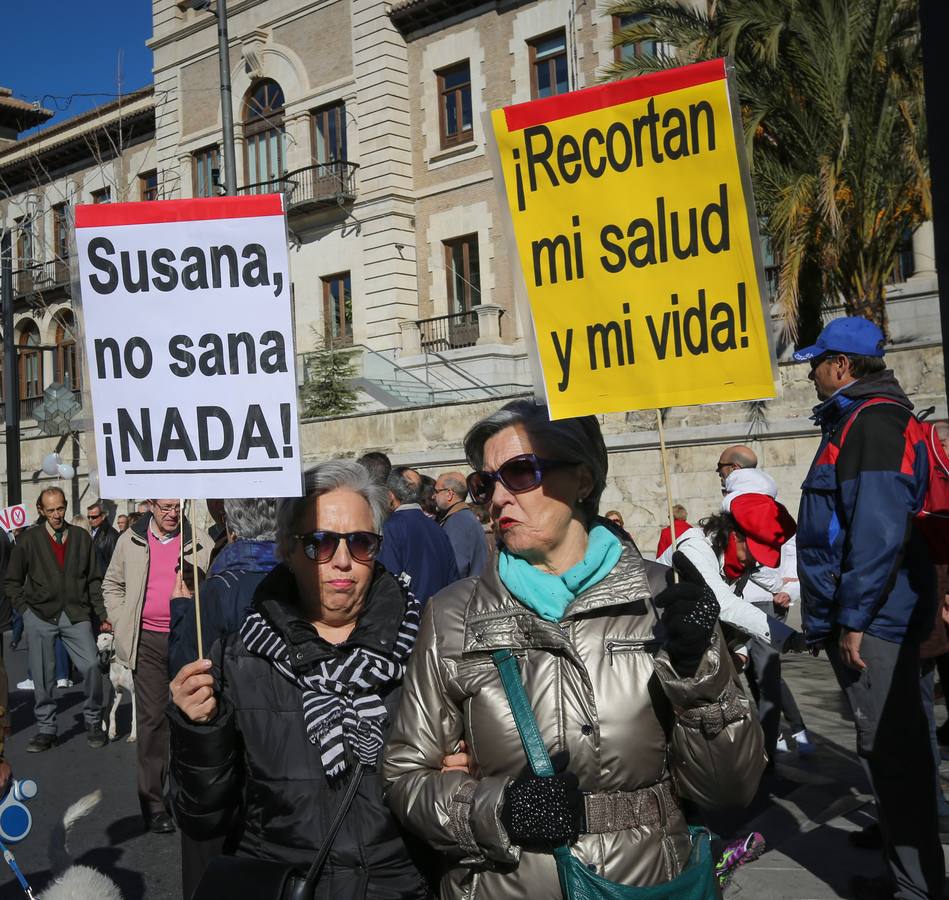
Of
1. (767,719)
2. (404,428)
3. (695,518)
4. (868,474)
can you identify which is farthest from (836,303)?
(868,474)

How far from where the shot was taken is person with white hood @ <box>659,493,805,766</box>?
18.4ft

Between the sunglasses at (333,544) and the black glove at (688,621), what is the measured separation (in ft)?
3.53

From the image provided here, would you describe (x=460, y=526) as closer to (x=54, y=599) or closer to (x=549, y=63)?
(x=54, y=599)

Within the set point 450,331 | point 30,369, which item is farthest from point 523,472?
point 30,369

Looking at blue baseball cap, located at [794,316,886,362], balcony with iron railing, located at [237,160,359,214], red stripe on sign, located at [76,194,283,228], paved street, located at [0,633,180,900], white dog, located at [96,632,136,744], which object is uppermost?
balcony with iron railing, located at [237,160,359,214]

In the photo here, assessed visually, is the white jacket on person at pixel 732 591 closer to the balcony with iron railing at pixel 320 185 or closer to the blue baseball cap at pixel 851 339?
the blue baseball cap at pixel 851 339

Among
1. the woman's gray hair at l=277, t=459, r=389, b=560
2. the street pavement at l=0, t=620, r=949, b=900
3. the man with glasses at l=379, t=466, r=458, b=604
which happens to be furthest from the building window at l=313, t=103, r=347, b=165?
the woman's gray hair at l=277, t=459, r=389, b=560

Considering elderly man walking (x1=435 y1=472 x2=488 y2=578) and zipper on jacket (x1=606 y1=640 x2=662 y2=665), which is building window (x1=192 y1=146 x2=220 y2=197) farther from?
zipper on jacket (x1=606 y1=640 x2=662 y2=665)

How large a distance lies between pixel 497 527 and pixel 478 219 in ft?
83.8

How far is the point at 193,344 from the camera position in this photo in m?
3.26

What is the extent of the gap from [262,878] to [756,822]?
351cm

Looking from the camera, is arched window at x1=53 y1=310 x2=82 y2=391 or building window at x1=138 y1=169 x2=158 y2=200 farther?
arched window at x1=53 y1=310 x2=82 y2=391

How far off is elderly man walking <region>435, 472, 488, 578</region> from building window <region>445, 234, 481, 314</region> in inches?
795

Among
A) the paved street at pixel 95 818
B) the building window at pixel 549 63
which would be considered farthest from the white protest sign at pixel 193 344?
the building window at pixel 549 63
